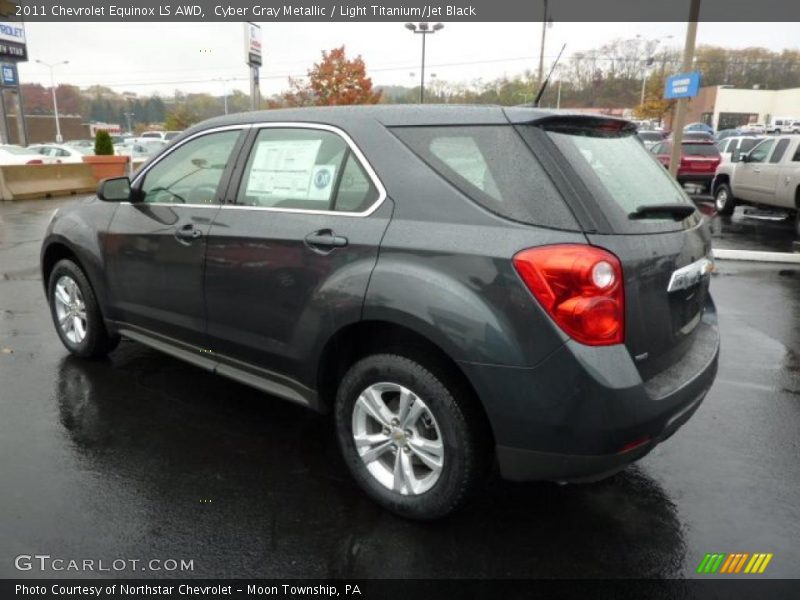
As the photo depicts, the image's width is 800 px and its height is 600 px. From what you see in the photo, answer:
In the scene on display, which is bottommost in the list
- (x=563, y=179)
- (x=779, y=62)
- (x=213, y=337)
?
(x=213, y=337)

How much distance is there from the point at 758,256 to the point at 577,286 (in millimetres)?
8236

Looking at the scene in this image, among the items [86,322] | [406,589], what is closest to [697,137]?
[86,322]

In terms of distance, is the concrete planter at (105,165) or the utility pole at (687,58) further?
the concrete planter at (105,165)

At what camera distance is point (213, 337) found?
3643mm

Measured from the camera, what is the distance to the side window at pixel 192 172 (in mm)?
3709

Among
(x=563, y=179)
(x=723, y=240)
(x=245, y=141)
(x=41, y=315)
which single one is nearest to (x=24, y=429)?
(x=245, y=141)

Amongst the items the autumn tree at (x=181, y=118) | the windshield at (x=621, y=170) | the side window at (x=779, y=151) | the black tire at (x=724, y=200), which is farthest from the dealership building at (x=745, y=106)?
the windshield at (x=621, y=170)

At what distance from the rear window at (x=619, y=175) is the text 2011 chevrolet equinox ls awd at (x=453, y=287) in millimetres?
12

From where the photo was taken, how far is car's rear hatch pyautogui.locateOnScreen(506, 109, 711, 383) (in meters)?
2.51

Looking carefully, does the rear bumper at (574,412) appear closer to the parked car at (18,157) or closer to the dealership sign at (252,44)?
the dealership sign at (252,44)

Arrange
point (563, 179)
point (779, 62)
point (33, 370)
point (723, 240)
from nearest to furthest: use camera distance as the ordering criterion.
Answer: point (563, 179) < point (33, 370) < point (723, 240) < point (779, 62)

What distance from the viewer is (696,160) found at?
1945 centimetres

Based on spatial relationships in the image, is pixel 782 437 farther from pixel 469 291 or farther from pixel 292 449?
pixel 292 449

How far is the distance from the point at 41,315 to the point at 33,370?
169 centimetres
